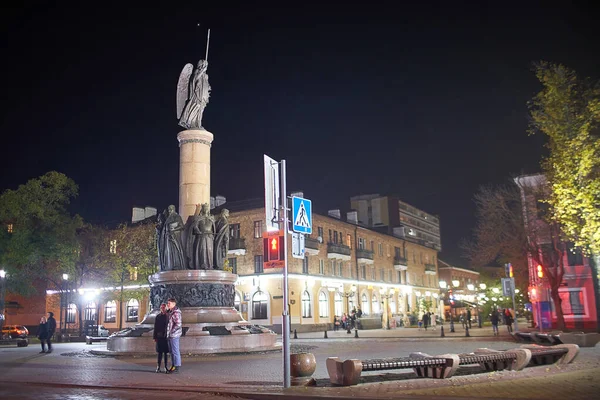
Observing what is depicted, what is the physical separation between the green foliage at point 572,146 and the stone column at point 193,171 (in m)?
14.3

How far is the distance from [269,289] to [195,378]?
39409 mm

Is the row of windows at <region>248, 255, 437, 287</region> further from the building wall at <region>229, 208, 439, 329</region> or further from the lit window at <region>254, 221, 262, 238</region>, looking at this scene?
the lit window at <region>254, 221, 262, 238</region>

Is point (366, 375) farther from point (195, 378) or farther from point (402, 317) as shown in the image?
point (402, 317)

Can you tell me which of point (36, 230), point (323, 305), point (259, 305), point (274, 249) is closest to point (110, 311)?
point (259, 305)

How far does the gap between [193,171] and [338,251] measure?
3892 cm

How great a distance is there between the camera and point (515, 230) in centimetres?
3706

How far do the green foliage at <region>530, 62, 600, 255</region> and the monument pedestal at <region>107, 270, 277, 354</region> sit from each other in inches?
516

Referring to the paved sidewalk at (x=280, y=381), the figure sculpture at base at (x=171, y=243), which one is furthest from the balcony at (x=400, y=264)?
the paved sidewalk at (x=280, y=381)

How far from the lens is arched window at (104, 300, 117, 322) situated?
5947 centimetres

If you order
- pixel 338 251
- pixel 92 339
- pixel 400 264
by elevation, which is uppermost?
pixel 338 251

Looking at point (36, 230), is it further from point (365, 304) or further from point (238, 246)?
point (365, 304)

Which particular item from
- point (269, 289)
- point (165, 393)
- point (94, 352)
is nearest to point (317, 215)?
point (269, 289)

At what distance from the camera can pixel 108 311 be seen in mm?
60062

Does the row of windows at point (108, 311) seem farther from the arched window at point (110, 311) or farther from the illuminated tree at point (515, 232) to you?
the illuminated tree at point (515, 232)
